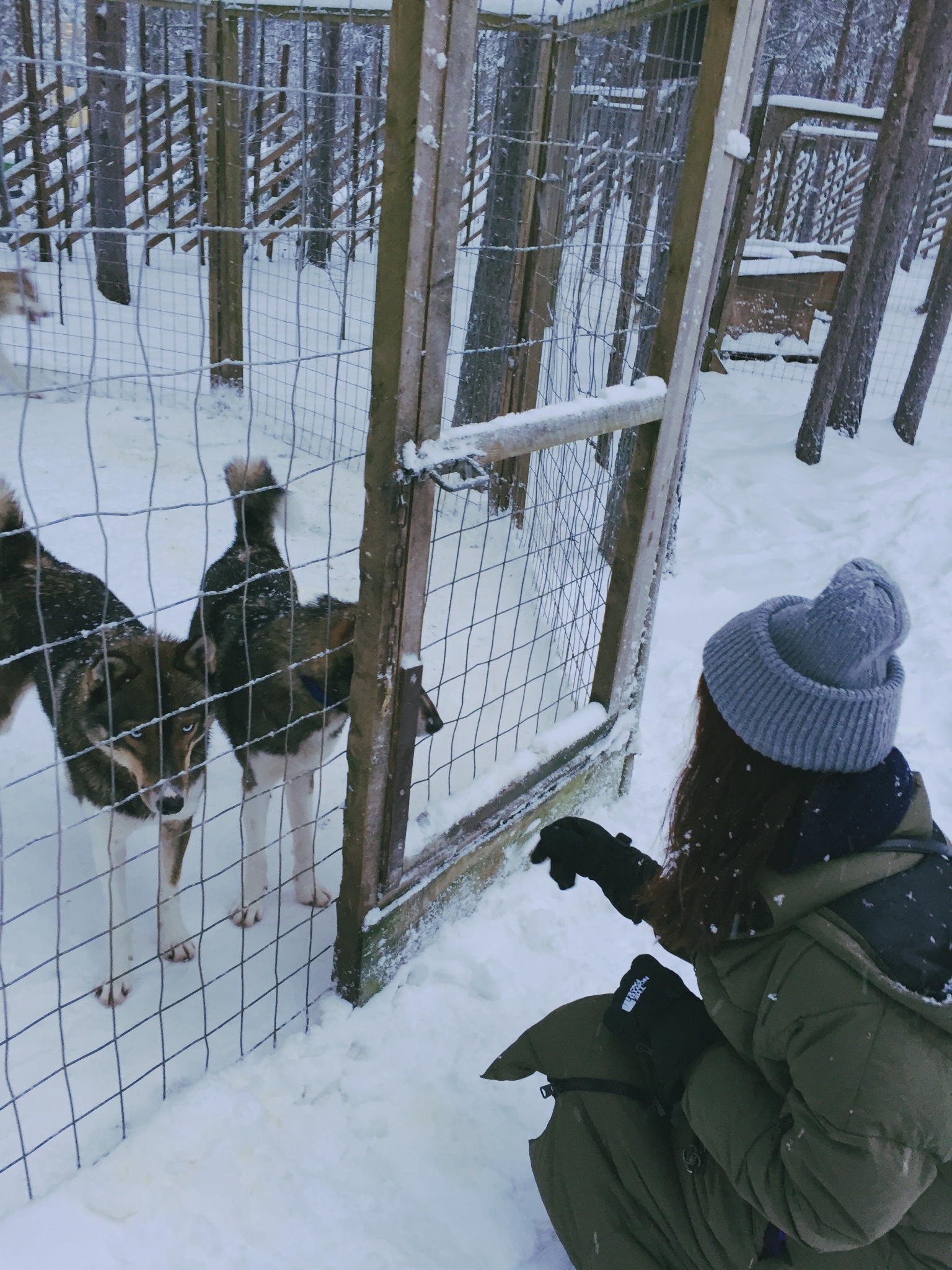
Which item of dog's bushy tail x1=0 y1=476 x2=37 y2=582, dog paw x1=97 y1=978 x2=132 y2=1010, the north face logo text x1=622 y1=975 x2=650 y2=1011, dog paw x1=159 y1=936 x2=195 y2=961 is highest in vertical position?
dog's bushy tail x1=0 y1=476 x2=37 y2=582

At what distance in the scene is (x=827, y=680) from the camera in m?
1.45

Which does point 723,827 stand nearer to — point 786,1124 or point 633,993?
point 786,1124

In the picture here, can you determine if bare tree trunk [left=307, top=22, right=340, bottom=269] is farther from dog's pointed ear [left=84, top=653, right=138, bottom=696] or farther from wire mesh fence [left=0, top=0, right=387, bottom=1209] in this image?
dog's pointed ear [left=84, top=653, right=138, bottom=696]

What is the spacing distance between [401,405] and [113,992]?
1968mm

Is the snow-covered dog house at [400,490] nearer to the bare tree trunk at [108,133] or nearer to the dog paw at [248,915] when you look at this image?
the dog paw at [248,915]

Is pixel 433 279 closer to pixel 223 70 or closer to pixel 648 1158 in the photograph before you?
pixel 648 1158

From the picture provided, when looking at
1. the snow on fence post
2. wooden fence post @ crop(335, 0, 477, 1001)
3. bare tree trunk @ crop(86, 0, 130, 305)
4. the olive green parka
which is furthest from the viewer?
bare tree trunk @ crop(86, 0, 130, 305)

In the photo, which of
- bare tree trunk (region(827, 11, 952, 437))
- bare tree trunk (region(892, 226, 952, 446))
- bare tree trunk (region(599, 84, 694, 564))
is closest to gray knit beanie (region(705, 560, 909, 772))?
bare tree trunk (region(599, 84, 694, 564))

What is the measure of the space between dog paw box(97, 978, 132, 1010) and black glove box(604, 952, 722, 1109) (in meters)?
1.54

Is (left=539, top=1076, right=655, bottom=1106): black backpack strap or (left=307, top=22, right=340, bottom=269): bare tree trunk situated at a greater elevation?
(left=307, top=22, right=340, bottom=269): bare tree trunk

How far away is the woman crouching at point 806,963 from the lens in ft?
4.53

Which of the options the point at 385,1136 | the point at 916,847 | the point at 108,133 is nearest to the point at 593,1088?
the point at 385,1136

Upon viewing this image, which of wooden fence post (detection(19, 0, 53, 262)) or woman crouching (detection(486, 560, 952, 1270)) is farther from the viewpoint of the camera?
wooden fence post (detection(19, 0, 53, 262))

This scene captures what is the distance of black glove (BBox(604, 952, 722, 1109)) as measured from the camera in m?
1.87
